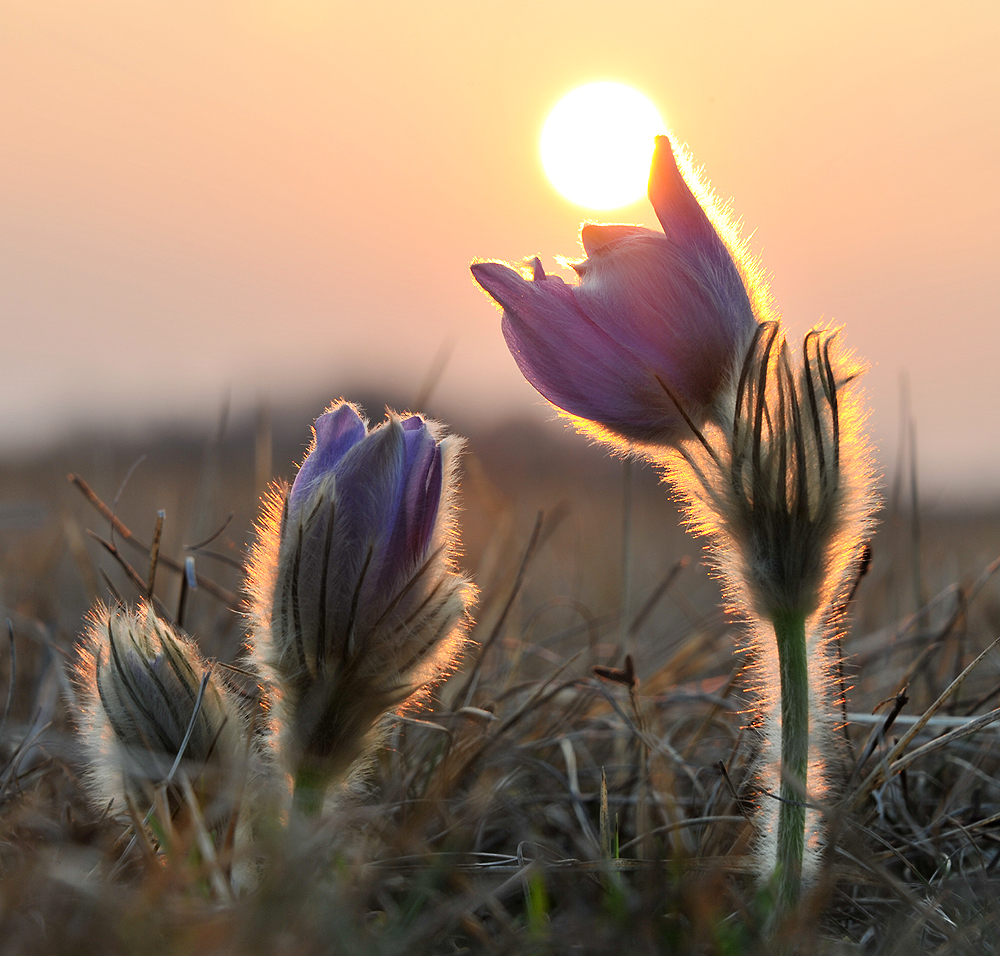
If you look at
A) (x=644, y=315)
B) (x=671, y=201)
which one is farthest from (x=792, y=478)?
(x=671, y=201)

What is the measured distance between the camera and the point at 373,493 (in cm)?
113

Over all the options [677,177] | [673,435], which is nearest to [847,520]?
[673,435]

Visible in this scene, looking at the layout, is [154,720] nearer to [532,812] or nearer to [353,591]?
[353,591]

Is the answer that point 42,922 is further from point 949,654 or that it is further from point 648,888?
point 949,654

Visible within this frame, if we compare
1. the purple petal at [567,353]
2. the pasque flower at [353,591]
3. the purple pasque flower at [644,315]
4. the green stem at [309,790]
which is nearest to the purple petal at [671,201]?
the purple pasque flower at [644,315]

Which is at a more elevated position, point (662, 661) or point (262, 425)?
point (262, 425)

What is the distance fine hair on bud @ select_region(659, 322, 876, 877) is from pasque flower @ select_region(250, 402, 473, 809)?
1.13 feet

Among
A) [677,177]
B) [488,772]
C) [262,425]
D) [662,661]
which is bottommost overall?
[662,661]

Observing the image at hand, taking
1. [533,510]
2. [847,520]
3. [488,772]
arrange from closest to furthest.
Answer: [847,520]
[488,772]
[533,510]

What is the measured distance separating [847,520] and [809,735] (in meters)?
0.27

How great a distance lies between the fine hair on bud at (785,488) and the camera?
110 centimetres

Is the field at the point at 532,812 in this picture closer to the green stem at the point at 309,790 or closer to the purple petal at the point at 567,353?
the green stem at the point at 309,790

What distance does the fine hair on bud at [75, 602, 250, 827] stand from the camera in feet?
3.92

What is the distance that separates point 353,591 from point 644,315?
482 millimetres
